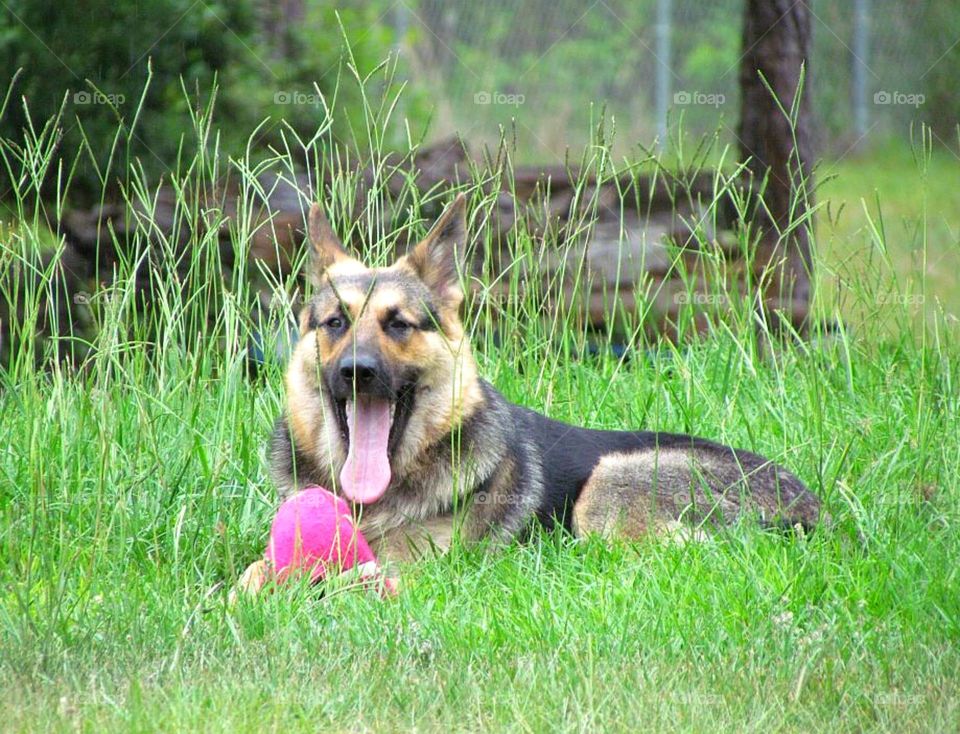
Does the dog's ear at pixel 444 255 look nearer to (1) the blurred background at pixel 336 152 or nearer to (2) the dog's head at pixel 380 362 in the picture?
(2) the dog's head at pixel 380 362

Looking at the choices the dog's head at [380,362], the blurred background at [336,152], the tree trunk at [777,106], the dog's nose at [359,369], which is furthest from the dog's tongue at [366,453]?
the tree trunk at [777,106]

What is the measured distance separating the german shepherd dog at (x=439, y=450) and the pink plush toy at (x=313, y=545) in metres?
0.13

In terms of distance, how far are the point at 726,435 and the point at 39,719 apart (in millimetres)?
3356

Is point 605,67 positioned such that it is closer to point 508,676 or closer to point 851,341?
point 851,341

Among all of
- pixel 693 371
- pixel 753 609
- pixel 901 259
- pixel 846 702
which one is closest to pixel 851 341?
pixel 693 371

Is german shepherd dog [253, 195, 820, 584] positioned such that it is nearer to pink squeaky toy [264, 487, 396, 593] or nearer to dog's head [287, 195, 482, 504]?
dog's head [287, 195, 482, 504]

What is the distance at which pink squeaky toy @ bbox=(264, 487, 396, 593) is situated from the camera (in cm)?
405

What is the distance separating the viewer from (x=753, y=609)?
12.2 feet

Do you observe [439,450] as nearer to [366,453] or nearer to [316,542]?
[366,453]

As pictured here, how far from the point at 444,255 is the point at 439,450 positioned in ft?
2.60

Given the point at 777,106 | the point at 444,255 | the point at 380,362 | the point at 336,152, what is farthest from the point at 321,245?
the point at 777,106

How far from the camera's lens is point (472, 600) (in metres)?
3.95

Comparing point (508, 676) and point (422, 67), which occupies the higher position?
point (422, 67)

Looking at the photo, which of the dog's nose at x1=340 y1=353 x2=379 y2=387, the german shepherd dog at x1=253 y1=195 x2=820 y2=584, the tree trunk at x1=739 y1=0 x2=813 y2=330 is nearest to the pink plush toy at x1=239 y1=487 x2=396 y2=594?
the german shepherd dog at x1=253 y1=195 x2=820 y2=584
